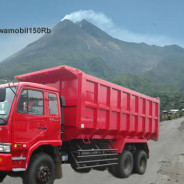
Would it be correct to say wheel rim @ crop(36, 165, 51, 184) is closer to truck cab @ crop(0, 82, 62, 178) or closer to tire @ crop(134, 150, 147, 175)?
truck cab @ crop(0, 82, 62, 178)

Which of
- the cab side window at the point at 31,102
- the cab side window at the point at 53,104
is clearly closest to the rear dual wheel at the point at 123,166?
the cab side window at the point at 53,104

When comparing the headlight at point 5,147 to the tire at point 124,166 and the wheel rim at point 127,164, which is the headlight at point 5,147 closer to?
the tire at point 124,166

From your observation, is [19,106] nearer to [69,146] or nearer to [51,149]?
[51,149]

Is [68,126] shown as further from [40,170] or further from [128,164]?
[128,164]

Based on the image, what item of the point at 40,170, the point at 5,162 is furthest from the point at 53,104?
the point at 5,162

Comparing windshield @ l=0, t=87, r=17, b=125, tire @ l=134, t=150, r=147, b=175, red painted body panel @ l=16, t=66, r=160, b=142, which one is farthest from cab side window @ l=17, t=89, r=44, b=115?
tire @ l=134, t=150, r=147, b=175

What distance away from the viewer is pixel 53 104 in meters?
6.18

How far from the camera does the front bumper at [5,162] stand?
4945 mm

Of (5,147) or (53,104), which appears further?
(53,104)

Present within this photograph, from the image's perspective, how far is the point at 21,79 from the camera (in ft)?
25.5

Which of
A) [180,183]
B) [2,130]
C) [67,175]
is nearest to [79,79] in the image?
[2,130]

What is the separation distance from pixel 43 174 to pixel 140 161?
15.3ft

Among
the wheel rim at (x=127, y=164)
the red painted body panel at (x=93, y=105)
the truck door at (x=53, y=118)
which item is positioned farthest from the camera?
the wheel rim at (x=127, y=164)

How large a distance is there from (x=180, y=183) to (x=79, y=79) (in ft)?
13.6
